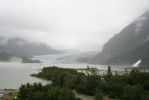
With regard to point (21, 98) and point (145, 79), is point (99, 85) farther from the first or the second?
point (21, 98)

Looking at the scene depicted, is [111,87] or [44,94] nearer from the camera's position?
[44,94]

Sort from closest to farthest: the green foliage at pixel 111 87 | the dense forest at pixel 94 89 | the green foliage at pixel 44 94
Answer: the green foliage at pixel 44 94
the dense forest at pixel 94 89
the green foliage at pixel 111 87

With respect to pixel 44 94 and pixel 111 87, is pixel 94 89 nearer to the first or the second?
pixel 111 87

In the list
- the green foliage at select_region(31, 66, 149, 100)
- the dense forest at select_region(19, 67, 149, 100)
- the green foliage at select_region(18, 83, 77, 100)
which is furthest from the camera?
the green foliage at select_region(31, 66, 149, 100)

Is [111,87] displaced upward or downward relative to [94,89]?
upward

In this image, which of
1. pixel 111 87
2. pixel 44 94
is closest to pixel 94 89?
pixel 111 87

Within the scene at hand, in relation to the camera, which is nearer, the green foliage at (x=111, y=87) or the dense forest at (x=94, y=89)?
the dense forest at (x=94, y=89)

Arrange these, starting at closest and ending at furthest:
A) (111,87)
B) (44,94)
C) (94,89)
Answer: (44,94)
(111,87)
(94,89)

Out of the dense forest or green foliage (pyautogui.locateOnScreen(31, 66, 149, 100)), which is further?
green foliage (pyautogui.locateOnScreen(31, 66, 149, 100))

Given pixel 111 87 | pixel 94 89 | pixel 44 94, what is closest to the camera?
pixel 44 94

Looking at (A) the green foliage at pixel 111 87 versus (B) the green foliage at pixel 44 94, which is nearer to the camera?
(B) the green foliage at pixel 44 94

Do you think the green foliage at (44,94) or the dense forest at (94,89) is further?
the dense forest at (94,89)

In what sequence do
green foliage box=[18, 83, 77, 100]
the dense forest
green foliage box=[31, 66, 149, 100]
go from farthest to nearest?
green foliage box=[31, 66, 149, 100]
the dense forest
green foliage box=[18, 83, 77, 100]

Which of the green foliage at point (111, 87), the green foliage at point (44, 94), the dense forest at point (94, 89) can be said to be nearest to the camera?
the green foliage at point (44, 94)
